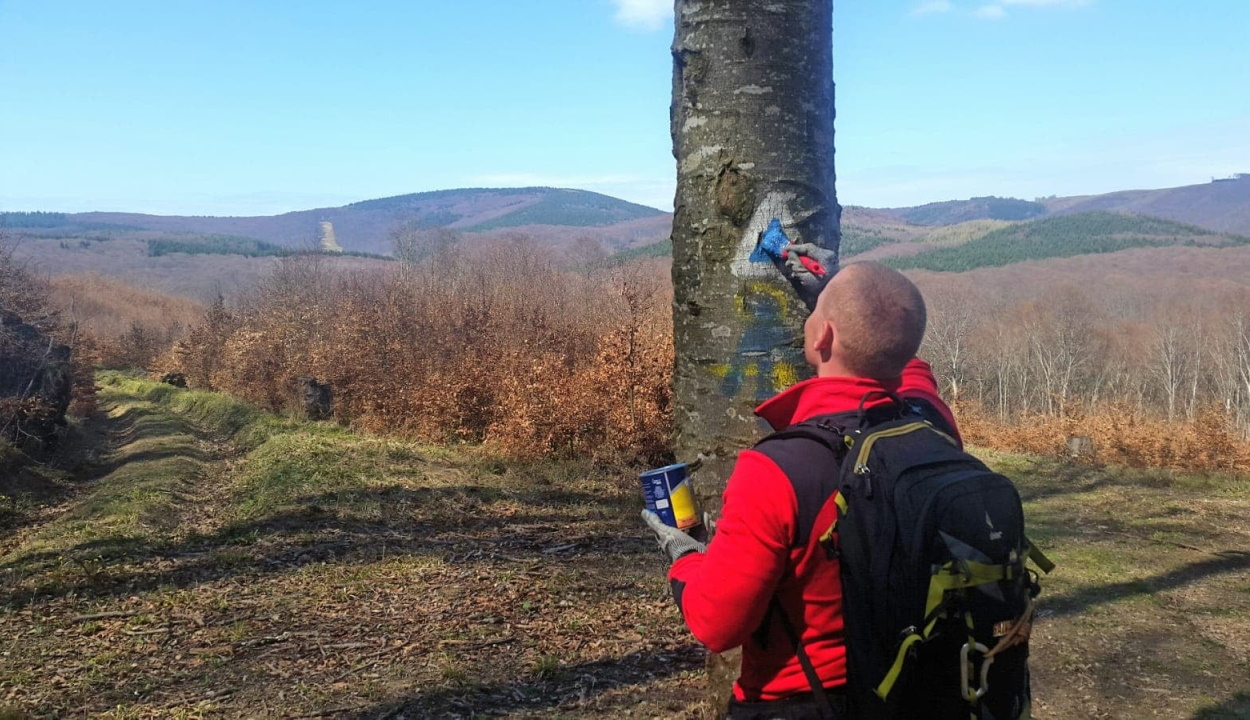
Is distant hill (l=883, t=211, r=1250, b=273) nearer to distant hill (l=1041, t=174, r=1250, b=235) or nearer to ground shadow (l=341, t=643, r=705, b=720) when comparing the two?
distant hill (l=1041, t=174, r=1250, b=235)

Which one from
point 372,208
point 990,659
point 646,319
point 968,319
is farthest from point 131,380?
point 372,208

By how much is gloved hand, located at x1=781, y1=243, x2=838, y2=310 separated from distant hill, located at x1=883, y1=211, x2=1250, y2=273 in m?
104

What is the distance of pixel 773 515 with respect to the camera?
69.3 inches

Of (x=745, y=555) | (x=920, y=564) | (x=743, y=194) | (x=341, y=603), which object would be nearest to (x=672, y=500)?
(x=745, y=555)

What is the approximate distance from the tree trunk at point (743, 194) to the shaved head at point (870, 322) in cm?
114

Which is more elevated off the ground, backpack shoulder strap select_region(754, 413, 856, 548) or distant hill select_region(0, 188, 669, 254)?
distant hill select_region(0, 188, 669, 254)

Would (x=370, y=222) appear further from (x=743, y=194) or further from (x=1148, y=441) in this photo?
(x=743, y=194)

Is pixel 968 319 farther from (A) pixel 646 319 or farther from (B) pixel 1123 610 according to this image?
(B) pixel 1123 610

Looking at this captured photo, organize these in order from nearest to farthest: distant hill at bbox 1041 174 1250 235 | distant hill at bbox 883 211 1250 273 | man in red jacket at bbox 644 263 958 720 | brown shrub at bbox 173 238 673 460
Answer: man in red jacket at bbox 644 263 958 720 < brown shrub at bbox 173 238 673 460 < distant hill at bbox 883 211 1250 273 < distant hill at bbox 1041 174 1250 235

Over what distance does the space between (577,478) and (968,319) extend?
2477 inches

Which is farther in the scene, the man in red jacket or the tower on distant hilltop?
the tower on distant hilltop

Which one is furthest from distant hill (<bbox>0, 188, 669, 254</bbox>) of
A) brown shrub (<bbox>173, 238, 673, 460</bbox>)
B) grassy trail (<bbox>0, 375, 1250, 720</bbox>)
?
grassy trail (<bbox>0, 375, 1250, 720</bbox>)

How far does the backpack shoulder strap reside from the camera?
177cm

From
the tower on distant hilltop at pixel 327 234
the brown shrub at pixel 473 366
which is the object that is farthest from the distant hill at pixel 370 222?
the brown shrub at pixel 473 366
